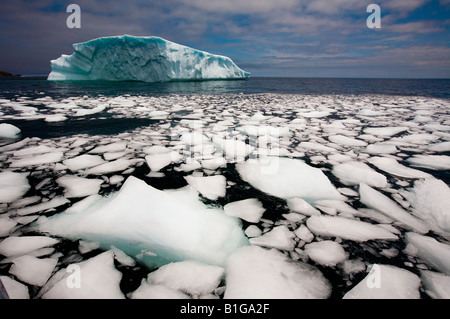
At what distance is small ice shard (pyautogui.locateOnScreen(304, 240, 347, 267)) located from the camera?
90 cm

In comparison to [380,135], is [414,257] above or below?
below

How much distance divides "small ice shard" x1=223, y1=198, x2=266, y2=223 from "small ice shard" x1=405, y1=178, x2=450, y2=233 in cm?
84

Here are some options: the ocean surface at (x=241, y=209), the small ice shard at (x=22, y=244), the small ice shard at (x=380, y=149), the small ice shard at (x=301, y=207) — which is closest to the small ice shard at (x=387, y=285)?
the ocean surface at (x=241, y=209)

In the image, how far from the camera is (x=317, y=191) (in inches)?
54.6

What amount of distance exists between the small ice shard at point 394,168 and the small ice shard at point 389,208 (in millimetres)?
473

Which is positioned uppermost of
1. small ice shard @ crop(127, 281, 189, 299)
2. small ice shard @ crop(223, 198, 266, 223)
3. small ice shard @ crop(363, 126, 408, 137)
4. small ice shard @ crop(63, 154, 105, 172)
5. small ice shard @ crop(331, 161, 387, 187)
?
small ice shard @ crop(363, 126, 408, 137)

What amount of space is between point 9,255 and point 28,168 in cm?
101

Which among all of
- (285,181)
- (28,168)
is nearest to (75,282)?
(285,181)

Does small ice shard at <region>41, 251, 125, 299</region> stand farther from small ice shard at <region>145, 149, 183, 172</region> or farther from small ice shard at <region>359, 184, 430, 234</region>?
small ice shard at <region>359, 184, 430, 234</region>

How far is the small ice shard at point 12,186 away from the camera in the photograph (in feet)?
4.10

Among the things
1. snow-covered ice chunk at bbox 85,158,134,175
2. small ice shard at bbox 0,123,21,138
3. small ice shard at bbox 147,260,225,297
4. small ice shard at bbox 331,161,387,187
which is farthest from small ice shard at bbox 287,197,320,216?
small ice shard at bbox 0,123,21,138

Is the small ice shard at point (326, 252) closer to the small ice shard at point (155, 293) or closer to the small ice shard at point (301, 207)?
the small ice shard at point (301, 207)
